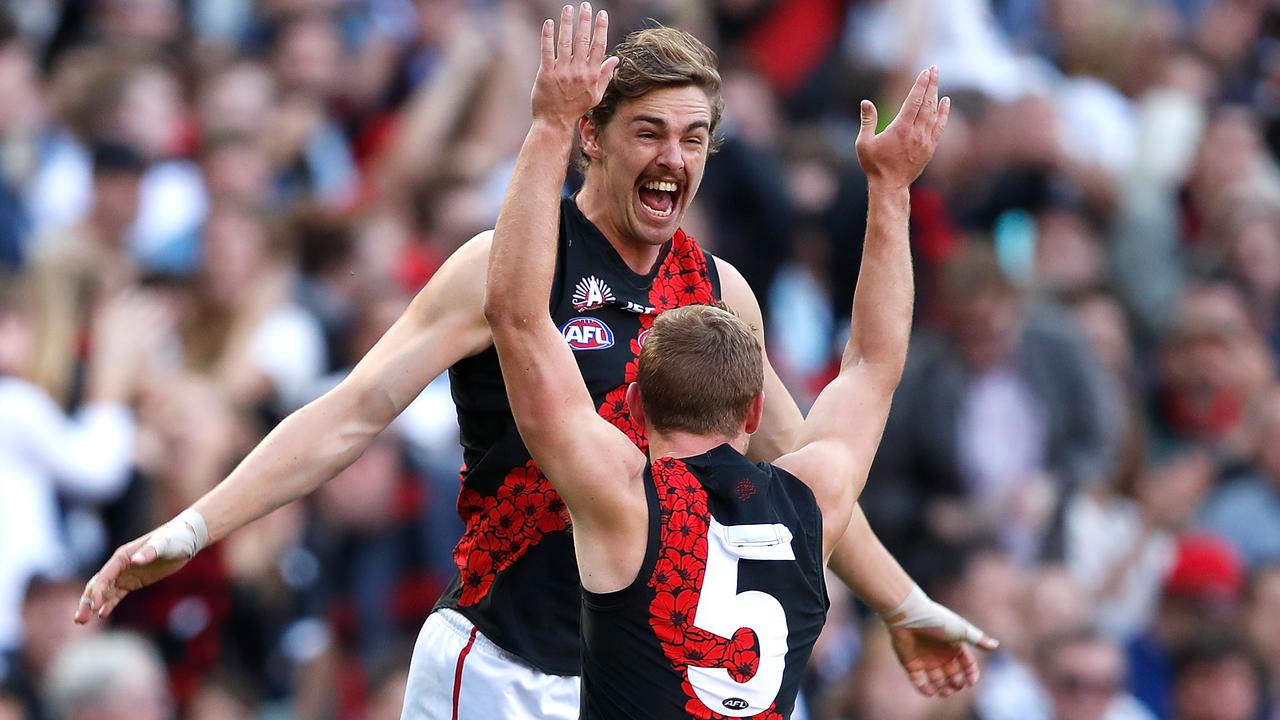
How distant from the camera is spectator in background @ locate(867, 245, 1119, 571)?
30.2 feet

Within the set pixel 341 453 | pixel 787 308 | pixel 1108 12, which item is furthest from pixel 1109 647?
pixel 1108 12

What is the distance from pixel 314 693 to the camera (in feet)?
26.1

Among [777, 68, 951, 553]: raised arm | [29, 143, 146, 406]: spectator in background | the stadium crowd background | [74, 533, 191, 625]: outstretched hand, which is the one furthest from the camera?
[29, 143, 146, 406]: spectator in background

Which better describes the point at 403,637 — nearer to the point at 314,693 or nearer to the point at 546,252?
the point at 314,693

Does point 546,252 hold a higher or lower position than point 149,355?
higher

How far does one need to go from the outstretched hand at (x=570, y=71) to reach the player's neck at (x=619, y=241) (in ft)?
2.69

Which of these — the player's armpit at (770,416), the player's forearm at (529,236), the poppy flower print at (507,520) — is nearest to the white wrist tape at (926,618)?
the player's armpit at (770,416)

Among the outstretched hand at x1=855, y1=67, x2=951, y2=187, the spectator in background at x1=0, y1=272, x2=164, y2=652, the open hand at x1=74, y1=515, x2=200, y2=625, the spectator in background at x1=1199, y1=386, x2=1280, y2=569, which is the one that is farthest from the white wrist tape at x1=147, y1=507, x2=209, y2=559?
the spectator in background at x1=1199, y1=386, x2=1280, y2=569

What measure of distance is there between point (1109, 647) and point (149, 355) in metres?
4.11

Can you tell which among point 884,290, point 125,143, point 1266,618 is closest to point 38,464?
point 125,143

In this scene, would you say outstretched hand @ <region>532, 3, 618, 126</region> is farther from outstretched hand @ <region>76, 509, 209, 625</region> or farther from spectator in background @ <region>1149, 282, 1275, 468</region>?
spectator in background @ <region>1149, 282, 1275, 468</region>

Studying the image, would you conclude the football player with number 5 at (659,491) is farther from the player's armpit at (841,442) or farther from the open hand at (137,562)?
the open hand at (137,562)

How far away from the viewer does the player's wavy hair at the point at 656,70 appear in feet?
15.8

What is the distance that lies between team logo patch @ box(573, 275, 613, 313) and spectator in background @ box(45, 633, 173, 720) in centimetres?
288
